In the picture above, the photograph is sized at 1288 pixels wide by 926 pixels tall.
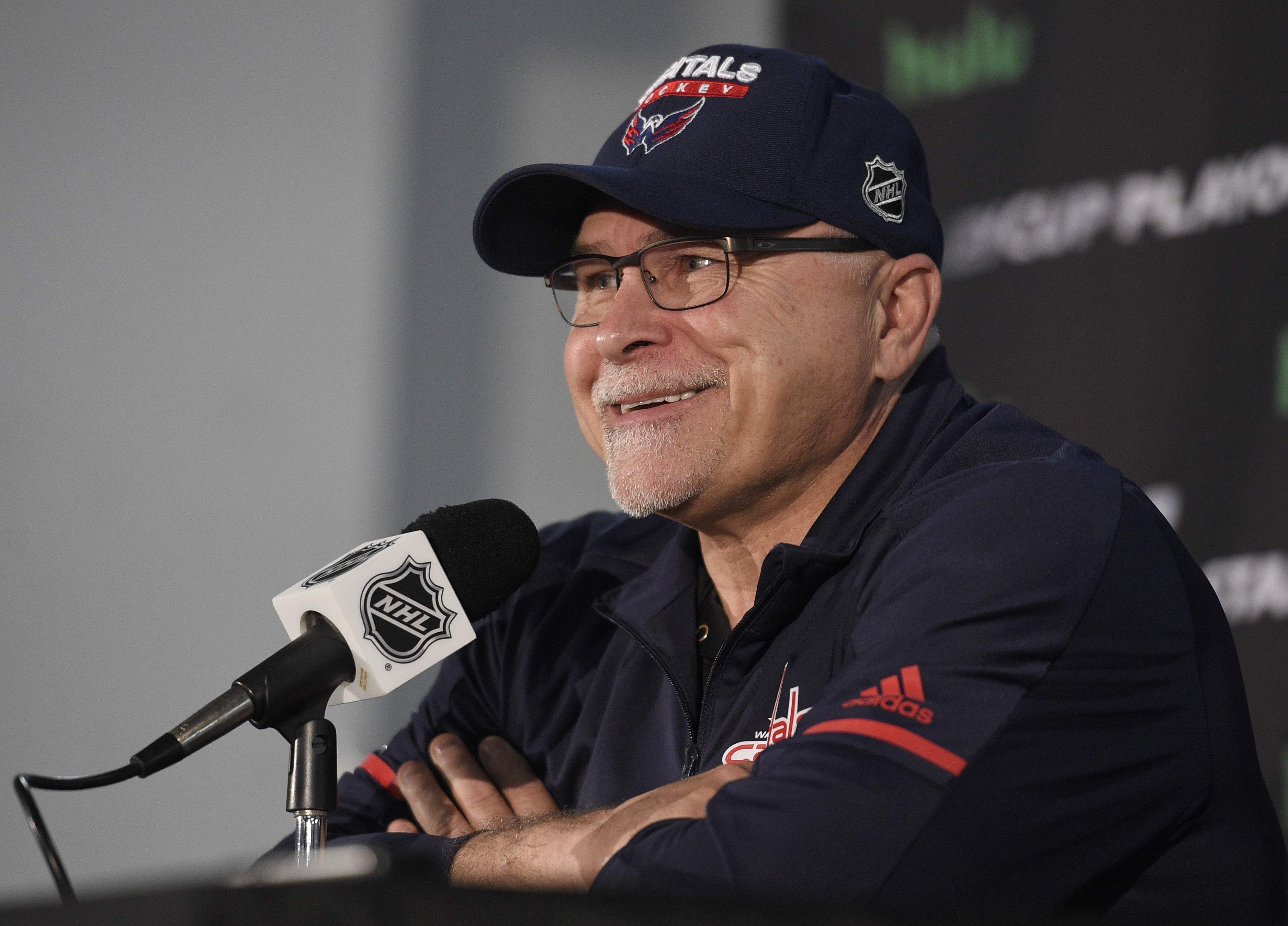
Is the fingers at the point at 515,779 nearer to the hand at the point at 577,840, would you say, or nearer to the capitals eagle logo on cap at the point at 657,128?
the hand at the point at 577,840

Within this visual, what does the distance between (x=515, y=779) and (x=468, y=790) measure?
2.9 inches

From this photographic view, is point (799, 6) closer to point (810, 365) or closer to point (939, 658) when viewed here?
point (810, 365)

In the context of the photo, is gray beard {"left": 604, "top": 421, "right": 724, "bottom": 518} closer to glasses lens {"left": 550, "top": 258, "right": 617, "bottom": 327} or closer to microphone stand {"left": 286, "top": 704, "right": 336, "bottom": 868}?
glasses lens {"left": 550, "top": 258, "right": 617, "bottom": 327}

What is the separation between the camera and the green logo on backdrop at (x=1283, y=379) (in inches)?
81.6

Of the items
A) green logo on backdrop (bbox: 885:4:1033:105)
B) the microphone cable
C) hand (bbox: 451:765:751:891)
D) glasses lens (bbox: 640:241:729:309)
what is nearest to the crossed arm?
hand (bbox: 451:765:751:891)

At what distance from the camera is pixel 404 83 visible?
3.23 m

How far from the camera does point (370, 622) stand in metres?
1.20

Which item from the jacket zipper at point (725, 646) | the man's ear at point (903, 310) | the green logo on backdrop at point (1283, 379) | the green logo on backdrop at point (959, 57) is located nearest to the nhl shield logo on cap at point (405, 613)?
the jacket zipper at point (725, 646)

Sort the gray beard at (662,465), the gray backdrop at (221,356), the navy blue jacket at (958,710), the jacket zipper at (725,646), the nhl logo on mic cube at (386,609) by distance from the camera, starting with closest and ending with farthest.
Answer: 1. the navy blue jacket at (958,710)
2. the nhl logo on mic cube at (386,609)
3. the jacket zipper at (725,646)
4. the gray beard at (662,465)
5. the gray backdrop at (221,356)

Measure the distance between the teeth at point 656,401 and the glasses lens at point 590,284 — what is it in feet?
0.46

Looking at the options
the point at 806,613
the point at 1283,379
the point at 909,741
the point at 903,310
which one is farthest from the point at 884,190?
the point at 1283,379

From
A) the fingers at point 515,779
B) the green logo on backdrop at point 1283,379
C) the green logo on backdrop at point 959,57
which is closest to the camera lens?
the fingers at point 515,779

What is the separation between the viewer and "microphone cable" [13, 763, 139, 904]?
1.05 metres

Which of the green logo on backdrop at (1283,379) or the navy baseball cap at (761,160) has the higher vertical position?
the navy baseball cap at (761,160)
